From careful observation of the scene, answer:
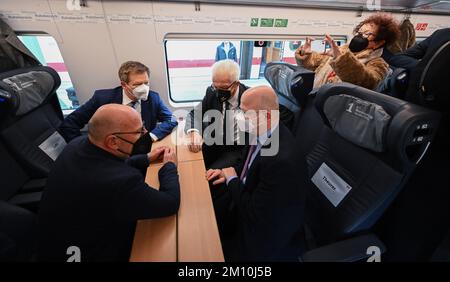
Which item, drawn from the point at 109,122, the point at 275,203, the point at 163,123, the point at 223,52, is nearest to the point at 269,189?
the point at 275,203

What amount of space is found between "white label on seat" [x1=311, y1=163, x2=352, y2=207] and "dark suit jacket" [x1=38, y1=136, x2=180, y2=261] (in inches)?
38.6

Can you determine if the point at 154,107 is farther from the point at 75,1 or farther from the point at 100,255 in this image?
the point at 100,255

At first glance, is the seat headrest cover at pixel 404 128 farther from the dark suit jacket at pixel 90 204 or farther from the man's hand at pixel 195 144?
the man's hand at pixel 195 144

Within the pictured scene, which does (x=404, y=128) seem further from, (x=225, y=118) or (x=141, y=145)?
(x=225, y=118)

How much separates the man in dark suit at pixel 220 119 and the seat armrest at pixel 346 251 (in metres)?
1.01

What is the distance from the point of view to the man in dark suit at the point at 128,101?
2.00 m

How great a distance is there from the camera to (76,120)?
209 centimetres

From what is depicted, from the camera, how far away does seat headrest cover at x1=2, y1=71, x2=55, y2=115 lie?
1546mm

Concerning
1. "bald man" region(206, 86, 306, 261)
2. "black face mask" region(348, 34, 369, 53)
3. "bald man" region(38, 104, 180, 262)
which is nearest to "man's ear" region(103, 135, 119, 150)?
"bald man" region(38, 104, 180, 262)

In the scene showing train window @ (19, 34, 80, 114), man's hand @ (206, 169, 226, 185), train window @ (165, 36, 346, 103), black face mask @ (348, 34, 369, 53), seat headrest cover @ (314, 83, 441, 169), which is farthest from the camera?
train window @ (165, 36, 346, 103)

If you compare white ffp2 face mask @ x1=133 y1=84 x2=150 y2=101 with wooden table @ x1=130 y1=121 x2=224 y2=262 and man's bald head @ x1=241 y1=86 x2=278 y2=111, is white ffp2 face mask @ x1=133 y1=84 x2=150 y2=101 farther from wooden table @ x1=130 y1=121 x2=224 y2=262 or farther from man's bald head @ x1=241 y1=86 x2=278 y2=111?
man's bald head @ x1=241 y1=86 x2=278 y2=111

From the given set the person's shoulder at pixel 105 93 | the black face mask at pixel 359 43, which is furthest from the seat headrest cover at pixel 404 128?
the person's shoulder at pixel 105 93

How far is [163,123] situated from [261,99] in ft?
4.27
